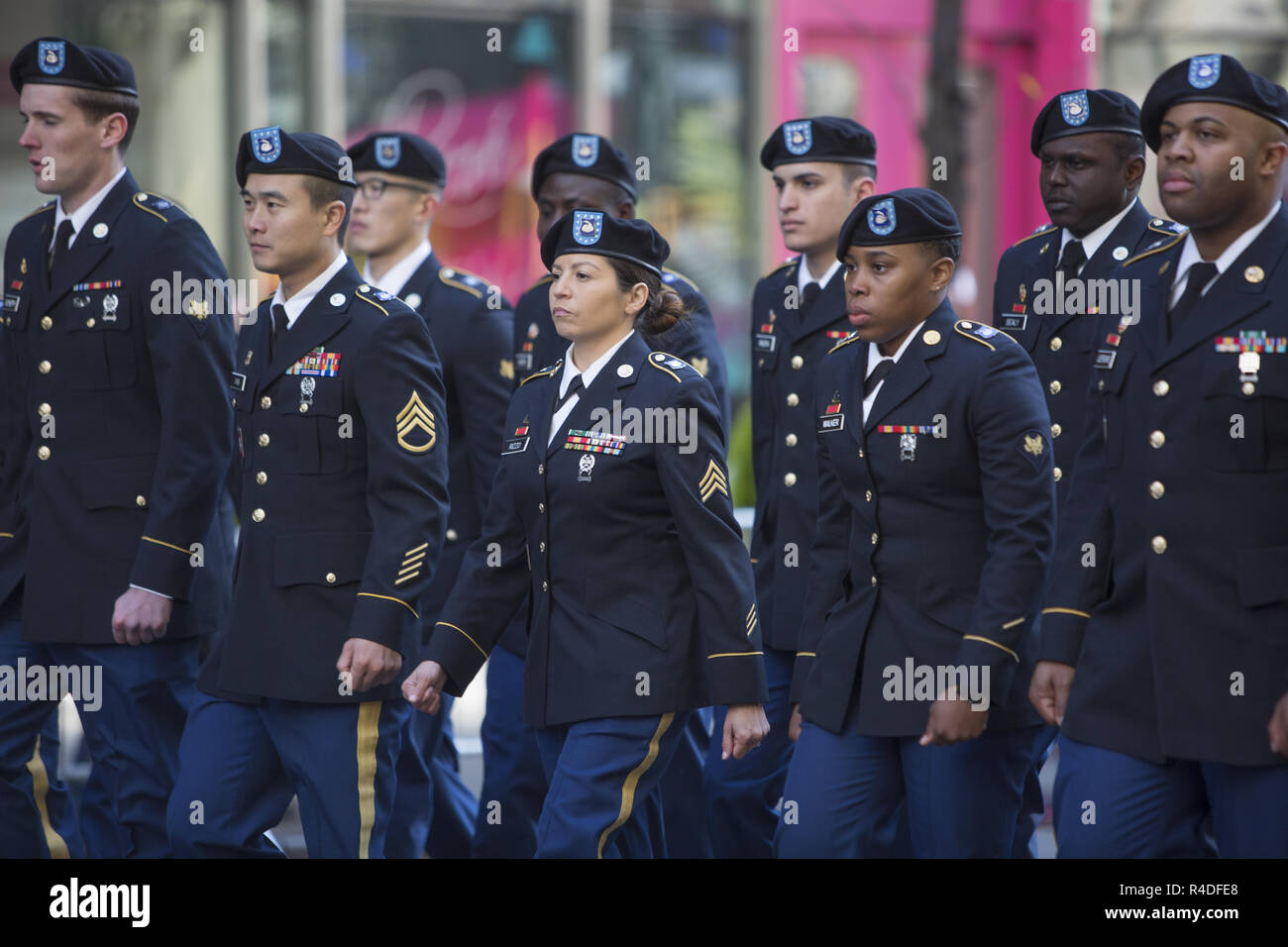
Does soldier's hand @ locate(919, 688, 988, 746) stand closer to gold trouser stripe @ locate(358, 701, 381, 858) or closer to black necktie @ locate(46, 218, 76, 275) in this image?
gold trouser stripe @ locate(358, 701, 381, 858)

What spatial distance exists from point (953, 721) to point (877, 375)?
0.98 meters

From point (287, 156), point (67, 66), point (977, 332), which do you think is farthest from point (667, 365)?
point (67, 66)

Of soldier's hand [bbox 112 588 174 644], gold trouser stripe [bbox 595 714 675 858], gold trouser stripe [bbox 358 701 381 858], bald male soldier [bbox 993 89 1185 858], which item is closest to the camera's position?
gold trouser stripe [bbox 595 714 675 858]

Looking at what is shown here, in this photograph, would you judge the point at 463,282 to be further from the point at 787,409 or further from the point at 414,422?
the point at 414,422

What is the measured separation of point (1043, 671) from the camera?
446 centimetres

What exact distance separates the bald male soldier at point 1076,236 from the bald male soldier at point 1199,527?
1428 millimetres

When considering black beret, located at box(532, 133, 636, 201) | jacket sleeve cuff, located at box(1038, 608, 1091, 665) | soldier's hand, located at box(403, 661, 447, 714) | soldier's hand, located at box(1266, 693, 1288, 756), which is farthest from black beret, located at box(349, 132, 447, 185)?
soldier's hand, located at box(1266, 693, 1288, 756)

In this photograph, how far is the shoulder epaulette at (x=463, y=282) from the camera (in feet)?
22.1

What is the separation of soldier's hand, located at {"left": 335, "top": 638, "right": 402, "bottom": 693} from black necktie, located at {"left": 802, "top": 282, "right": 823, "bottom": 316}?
6.61 ft

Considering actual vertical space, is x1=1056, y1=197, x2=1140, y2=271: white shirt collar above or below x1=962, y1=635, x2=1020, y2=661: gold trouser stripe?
above

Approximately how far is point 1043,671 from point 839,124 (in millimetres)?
2453

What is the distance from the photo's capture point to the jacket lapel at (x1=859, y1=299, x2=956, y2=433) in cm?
477
